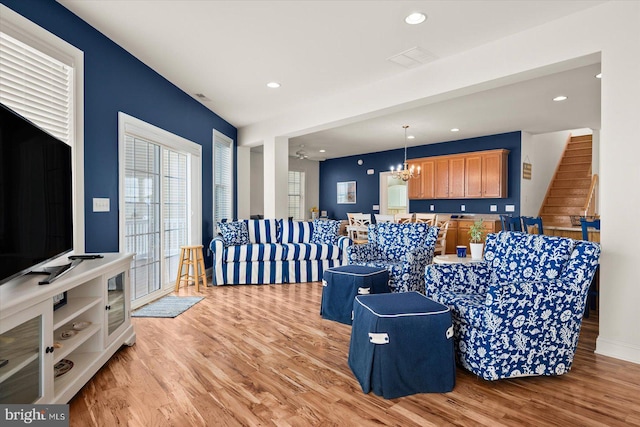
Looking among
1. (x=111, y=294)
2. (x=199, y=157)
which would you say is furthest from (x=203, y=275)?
(x=111, y=294)

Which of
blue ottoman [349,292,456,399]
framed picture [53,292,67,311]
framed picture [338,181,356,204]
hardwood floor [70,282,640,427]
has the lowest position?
hardwood floor [70,282,640,427]

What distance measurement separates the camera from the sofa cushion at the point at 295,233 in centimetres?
575

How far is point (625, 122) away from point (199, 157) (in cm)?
482

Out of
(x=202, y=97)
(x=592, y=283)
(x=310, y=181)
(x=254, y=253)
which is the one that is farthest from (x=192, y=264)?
(x=310, y=181)

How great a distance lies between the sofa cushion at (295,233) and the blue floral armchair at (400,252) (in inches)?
61.4

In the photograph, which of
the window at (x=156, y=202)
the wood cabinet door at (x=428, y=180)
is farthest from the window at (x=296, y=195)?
the window at (x=156, y=202)

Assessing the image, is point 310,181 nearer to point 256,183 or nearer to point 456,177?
point 256,183

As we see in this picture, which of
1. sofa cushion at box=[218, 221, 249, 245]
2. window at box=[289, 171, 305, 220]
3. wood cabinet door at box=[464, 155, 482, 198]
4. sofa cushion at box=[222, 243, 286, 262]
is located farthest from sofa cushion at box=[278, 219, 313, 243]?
window at box=[289, 171, 305, 220]

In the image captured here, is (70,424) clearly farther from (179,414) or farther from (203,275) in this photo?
(203,275)

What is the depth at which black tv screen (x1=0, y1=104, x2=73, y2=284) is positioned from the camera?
1603 mm

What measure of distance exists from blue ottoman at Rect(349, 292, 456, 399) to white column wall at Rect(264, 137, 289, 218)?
4.18m

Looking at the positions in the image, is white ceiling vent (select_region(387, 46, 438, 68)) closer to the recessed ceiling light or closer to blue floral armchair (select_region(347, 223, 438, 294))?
the recessed ceiling light

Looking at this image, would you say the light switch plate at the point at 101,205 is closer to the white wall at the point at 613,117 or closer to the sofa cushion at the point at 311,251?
the sofa cushion at the point at 311,251

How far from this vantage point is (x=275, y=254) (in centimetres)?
523
